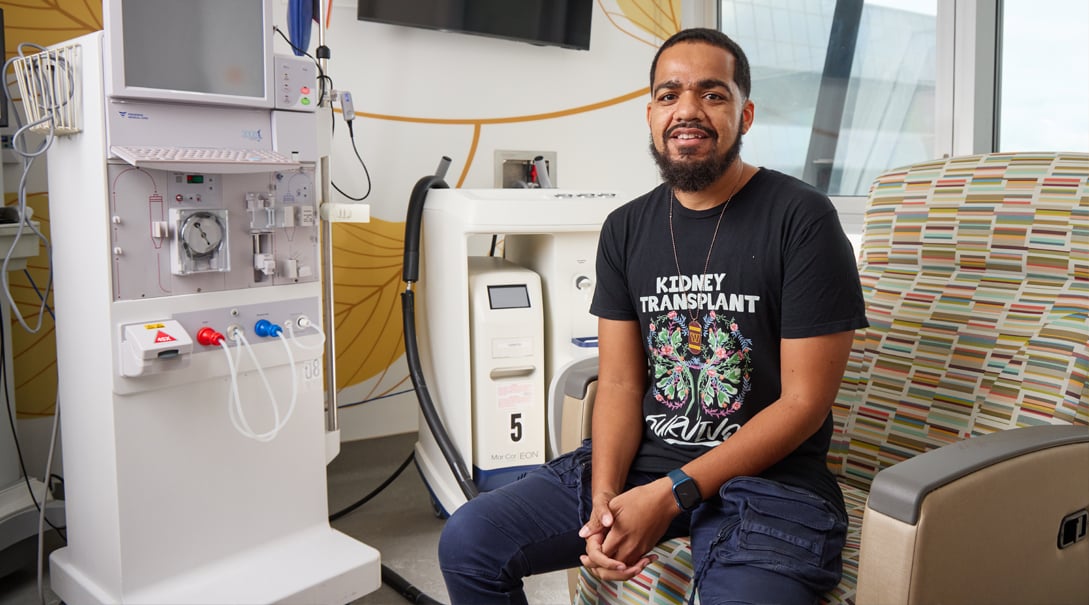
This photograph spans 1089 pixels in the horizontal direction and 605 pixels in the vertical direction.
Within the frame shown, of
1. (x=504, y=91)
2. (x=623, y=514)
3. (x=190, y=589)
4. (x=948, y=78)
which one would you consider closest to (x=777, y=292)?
(x=623, y=514)

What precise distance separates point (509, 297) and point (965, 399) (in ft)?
4.00

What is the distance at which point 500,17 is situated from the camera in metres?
3.19

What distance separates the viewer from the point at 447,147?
3.23m

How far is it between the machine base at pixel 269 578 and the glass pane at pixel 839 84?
223cm

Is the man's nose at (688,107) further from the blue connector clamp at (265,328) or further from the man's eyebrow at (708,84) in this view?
the blue connector clamp at (265,328)

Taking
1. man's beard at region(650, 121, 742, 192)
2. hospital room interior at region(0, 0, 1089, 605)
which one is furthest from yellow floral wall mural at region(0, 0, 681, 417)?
man's beard at region(650, 121, 742, 192)

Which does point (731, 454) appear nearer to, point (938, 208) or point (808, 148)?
point (938, 208)

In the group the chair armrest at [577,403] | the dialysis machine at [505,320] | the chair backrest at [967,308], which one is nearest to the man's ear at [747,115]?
the chair backrest at [967,308]

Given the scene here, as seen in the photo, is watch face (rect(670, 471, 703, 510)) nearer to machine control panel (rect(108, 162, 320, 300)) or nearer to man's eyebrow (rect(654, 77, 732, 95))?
man's eyebrow (rect(654, 77, 732, 95))

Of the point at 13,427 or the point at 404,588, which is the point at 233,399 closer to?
the point at 404,588

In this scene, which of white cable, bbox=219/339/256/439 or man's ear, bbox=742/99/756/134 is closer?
man's ear, bbox=742/99/756/134

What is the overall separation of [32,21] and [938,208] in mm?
2479

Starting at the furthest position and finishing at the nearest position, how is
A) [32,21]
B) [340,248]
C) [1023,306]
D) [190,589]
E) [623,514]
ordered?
[340,248] < [32,21] < [190,589] < [1023,306] < [623,514]

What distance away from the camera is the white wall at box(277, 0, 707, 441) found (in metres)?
3.02
